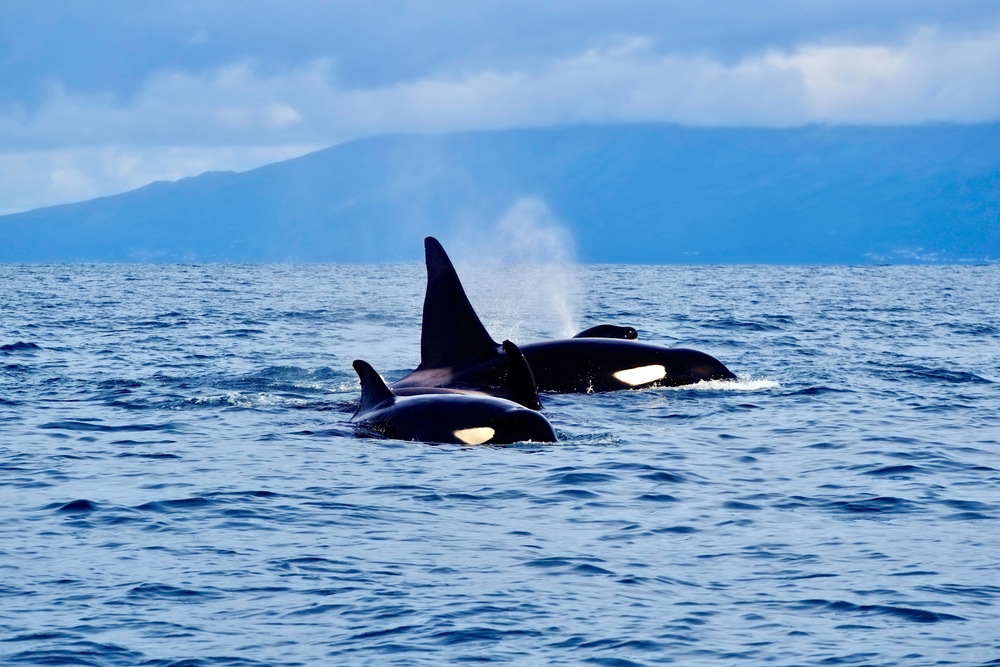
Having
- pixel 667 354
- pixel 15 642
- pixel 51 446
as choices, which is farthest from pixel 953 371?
pixel 15 642

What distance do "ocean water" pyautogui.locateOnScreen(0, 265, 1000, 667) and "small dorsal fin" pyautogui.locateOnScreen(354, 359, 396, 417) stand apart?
0.51m

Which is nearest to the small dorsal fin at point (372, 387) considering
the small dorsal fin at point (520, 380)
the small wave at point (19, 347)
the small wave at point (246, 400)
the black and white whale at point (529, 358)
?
the black and white whale at point (529, 358)

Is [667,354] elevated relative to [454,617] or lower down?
elevated

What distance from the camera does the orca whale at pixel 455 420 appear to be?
584 inches

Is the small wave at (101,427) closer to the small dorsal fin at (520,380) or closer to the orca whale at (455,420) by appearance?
the orca whale at (455,420)

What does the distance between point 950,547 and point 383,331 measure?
83.3 feet

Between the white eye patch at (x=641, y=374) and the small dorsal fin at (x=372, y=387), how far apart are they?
4.81 m

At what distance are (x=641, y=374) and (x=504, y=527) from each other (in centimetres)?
908

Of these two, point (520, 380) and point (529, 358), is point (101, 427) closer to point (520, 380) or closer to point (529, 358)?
point (520, 380)

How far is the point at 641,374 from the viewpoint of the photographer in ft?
65.2

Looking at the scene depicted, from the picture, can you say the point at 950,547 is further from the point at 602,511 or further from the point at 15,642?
the point at 15,642

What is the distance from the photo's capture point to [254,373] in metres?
23.1

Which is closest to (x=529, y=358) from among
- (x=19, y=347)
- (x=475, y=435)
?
(x=475, y=435)

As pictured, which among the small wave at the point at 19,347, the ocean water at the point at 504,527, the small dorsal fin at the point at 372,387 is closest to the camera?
the ocean water at the point at 504,527
